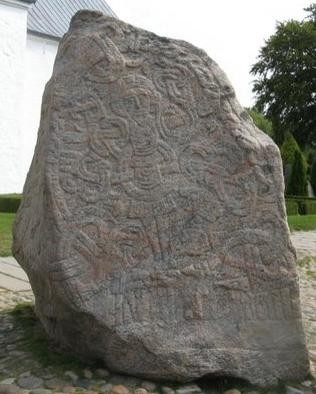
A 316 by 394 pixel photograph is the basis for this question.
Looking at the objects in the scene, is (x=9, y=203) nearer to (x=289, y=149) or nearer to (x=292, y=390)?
(x=292, y=390)

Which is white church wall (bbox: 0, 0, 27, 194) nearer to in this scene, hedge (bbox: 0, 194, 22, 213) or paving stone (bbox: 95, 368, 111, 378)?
hedge (bbox: 0, 194, 22, 213)

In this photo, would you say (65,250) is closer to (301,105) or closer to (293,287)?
(293,287)

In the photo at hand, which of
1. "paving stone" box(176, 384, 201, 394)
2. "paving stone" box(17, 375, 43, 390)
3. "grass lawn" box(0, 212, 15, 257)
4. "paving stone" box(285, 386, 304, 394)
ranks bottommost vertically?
"paving stone" box(285, 386, 304, 394)

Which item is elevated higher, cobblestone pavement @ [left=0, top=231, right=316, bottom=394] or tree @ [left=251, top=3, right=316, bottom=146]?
tree @ [left=251, top=3, right=316, bottom=146]

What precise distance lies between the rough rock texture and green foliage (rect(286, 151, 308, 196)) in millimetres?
20420

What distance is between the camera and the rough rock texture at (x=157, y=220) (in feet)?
9.64

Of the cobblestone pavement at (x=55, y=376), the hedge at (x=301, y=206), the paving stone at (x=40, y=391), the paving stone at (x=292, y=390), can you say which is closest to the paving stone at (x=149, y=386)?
the cobblestone pavement at (x=55, y=376)

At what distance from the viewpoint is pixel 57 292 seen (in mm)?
2922

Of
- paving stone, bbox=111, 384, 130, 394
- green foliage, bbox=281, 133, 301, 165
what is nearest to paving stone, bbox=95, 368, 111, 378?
paving stone, bbox=111, 384, 130, 394

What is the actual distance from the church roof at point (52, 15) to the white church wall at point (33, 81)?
1.13 ft

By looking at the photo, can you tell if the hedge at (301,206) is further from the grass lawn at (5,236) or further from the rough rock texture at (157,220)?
the rough rock texture at (157,220)

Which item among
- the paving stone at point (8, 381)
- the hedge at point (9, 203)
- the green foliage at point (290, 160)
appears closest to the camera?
the paving stone at point (8, 381)

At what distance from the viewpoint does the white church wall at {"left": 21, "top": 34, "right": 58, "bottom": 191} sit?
19.2 meters

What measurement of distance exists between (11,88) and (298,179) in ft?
38.6
